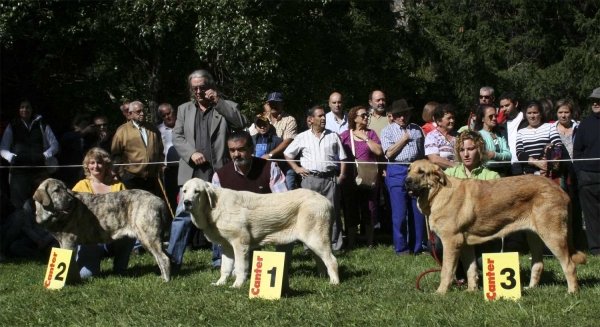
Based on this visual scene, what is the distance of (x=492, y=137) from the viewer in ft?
33.3

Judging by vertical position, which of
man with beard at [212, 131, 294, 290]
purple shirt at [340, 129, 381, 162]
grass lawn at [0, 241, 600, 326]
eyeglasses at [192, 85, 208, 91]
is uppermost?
eyeglasses at [192, 85, 208, 91]

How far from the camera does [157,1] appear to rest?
1681 centimetres

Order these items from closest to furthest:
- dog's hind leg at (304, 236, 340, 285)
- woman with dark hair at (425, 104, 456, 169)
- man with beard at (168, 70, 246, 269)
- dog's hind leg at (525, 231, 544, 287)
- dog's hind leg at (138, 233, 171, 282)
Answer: dog's hind leg at (525, 231, 544, 287) → dog's hind leg at (304, 236, 340, 285) → dog's hind leg at (138, 233, 171, 282) → man with beard at (168, 70, 246, 269) → woman with dark hair at (425, 104, 456, 169)

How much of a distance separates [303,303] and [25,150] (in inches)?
259

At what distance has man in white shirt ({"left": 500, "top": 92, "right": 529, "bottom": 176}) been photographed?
10.5 m

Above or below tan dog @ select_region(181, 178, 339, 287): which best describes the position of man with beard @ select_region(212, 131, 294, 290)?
above

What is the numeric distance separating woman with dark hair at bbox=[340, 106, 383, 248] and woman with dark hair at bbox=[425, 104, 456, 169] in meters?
1.23

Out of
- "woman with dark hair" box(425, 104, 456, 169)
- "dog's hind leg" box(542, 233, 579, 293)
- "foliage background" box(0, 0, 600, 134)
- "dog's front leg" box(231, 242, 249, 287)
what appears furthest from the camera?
"foliage background" box(0, 0, 600, 134)

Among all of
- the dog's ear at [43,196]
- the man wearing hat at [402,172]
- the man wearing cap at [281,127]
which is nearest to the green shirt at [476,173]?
the man wearing hat at [402,172]

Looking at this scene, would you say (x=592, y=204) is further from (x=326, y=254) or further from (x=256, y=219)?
(x=256, y=219)

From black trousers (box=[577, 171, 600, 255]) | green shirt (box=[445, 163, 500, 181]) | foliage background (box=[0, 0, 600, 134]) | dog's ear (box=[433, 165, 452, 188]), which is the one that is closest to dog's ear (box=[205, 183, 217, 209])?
dog's ear (box=[433, 165, 452, 188])

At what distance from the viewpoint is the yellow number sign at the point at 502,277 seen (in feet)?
22.8

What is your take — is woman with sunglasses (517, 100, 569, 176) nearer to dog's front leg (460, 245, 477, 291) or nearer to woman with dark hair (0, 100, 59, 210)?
dog's front leg (460, 245, 477, 291)

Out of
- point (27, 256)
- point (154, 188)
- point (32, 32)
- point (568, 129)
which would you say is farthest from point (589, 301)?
point (32, 32)
